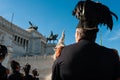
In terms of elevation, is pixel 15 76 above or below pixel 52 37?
below

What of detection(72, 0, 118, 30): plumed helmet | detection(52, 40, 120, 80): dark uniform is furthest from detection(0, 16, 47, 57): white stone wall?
detection(52, 40, 120, 80): dark uniform

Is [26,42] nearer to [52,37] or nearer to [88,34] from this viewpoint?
[52,37]

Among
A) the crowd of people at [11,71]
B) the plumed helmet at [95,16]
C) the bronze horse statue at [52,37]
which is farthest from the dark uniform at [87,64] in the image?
the bronze horse statue at [52,37]

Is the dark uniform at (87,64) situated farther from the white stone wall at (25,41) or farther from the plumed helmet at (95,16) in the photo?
the white stone wall at (25,41)

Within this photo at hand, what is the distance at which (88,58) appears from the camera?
2922mm

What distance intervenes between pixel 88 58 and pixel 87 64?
7 centimetres

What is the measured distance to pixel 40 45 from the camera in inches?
3088

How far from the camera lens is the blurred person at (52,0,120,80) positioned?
9.41 ft

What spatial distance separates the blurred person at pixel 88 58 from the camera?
113 inches

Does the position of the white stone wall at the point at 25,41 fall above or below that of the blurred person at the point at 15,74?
above

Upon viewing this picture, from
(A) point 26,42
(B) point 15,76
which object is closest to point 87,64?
(B) point 15,76

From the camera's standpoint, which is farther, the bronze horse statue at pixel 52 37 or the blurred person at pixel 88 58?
the bronze horse statue at pixel 52 37

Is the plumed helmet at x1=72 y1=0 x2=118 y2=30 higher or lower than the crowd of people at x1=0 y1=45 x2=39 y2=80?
higher

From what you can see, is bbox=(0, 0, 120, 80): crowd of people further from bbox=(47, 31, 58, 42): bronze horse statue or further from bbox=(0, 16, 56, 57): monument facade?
bbox=(47, 31, 58, 42): bronze horse statue
